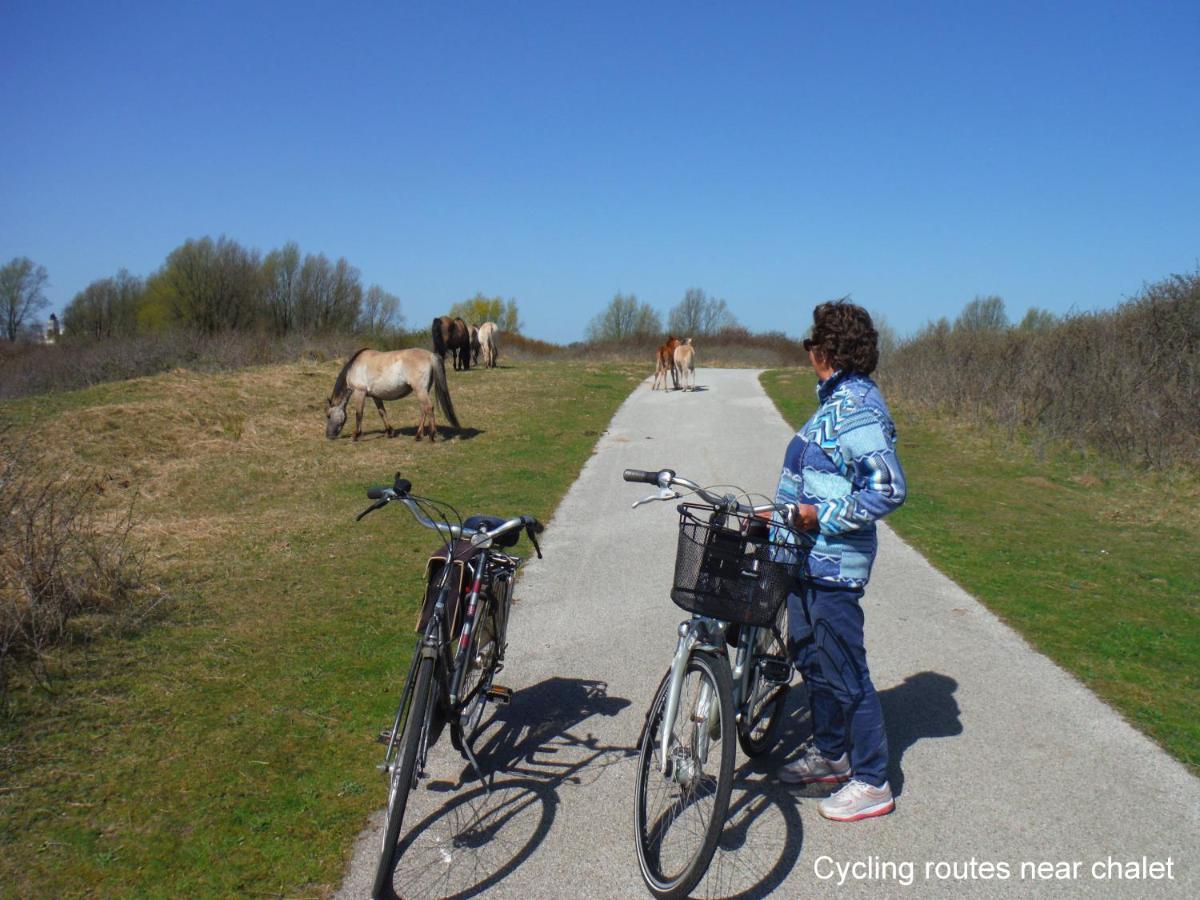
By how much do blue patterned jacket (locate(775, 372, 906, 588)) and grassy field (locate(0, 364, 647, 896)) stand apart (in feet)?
7.62

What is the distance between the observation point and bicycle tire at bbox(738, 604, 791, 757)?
13.1ft

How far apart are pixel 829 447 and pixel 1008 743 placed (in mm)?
2125

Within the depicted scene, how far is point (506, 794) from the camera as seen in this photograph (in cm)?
394

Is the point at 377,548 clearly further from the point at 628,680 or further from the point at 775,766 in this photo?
Answer: the point at 775,766

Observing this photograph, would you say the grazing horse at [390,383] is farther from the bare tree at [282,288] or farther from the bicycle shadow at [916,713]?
the bare tree at [282,288]

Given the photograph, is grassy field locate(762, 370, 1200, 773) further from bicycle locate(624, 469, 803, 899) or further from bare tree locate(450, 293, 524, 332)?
bare tree locate(450, 293, 524, 332)

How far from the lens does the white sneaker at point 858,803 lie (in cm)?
376

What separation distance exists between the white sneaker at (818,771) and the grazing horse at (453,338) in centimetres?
2482

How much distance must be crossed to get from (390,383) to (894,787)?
13345mm

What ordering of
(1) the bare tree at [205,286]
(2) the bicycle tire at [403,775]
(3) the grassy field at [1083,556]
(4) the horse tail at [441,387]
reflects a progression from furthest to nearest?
1. (1) the bare tree at [205,286]
2. (4) the horse tail at [441,387]
3. (3) the grassy field at [1083,556]
4. (2) the bicycle tire at [403,775]

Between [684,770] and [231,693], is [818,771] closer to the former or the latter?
[684,770]

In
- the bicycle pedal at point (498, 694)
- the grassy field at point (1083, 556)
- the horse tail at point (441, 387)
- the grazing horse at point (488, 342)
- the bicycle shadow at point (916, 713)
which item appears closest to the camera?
the bicycle pedal at point (498, 694)

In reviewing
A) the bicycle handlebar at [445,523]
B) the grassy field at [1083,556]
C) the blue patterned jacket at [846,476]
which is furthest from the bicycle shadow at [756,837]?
the grassy field at [1083,556]

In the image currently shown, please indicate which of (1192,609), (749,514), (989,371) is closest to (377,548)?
(749,514)
